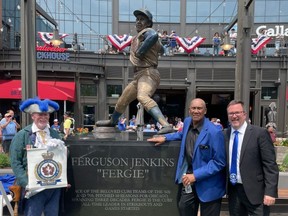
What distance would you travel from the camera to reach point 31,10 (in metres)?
6.07

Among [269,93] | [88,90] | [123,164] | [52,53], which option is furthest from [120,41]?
[123,164]

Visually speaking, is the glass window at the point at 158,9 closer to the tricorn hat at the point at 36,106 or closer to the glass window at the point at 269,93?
the glass window at the point at 269,93

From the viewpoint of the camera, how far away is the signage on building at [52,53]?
808 inches

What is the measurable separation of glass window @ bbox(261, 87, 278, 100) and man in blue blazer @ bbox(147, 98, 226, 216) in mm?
21030

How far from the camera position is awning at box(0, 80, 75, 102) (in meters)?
19.4

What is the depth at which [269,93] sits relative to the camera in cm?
2280

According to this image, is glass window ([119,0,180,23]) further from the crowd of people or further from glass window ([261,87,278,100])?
the crowd of people

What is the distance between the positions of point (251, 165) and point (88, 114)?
64.2ft

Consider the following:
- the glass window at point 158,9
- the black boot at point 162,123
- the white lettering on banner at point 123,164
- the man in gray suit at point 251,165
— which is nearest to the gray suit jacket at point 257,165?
the man in gray suit at point 251,165

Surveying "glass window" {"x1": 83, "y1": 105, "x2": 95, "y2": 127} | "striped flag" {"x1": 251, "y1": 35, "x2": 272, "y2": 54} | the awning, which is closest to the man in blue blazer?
the awning

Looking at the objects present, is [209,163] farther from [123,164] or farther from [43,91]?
[43,91]

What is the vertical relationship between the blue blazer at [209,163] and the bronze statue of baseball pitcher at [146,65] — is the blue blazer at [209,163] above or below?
below

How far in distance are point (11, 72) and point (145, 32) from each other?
60.4 ft

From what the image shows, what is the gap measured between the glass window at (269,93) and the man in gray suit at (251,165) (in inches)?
829
